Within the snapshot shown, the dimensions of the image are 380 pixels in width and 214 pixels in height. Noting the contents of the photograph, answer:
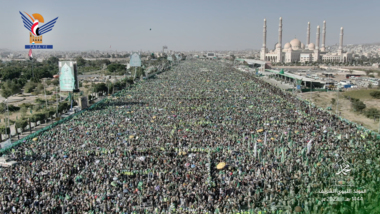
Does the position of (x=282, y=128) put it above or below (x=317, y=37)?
below

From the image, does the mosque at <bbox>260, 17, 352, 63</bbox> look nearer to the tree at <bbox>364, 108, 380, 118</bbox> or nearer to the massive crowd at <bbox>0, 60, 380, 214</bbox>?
the tree at <bbox>364, 108, 380, 118</bbox>

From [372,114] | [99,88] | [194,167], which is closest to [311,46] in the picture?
[99,88]

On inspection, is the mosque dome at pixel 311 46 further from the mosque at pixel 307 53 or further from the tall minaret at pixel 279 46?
the tall minaret at pixel 279 46

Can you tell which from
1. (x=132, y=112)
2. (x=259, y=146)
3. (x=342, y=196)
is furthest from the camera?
(x=132, y=112)

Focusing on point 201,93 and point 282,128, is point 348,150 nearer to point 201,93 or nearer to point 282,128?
point 282,128

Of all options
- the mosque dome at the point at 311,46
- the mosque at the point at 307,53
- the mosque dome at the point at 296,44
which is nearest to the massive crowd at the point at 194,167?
the mosque at the point at 307,53

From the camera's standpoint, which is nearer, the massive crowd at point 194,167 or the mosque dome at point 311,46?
the massive crowd at point 194,167

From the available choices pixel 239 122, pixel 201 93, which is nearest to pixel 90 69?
pixel 201 93

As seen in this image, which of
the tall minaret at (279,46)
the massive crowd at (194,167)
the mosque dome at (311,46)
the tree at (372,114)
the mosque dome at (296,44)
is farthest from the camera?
the mosque dome at (296,44)

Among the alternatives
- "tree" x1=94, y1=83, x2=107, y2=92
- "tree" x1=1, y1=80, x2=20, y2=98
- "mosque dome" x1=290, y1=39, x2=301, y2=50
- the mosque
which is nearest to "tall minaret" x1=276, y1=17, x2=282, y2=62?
the mosque
